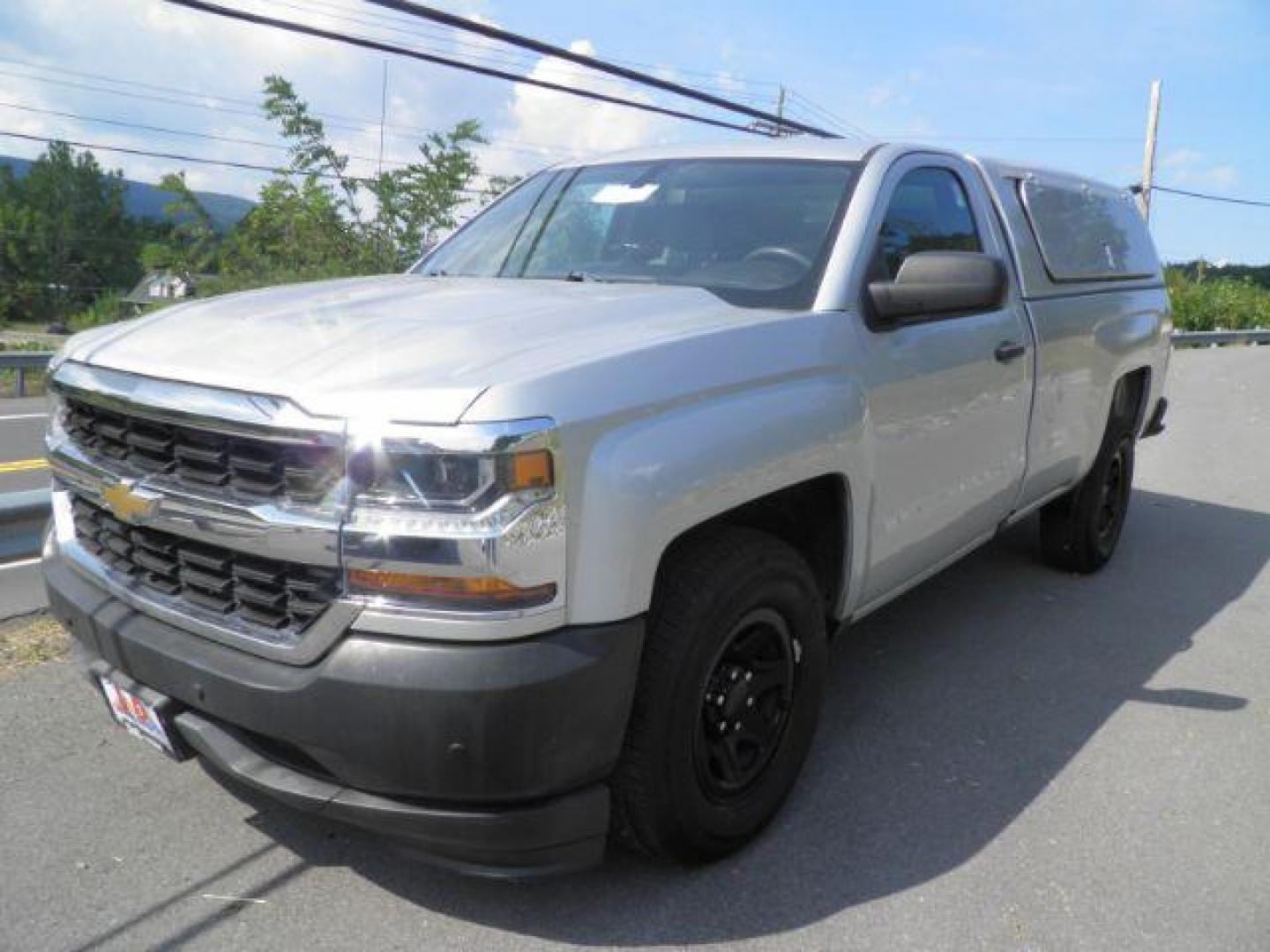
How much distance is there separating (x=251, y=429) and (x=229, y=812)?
133cm

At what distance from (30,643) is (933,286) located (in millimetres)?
3461

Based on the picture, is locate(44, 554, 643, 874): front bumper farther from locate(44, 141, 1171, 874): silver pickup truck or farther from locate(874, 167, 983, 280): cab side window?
locate(874, 167, 983, 280): cab side window

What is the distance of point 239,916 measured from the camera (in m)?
2.50

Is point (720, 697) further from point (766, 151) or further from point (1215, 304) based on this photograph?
point (1215, 304)

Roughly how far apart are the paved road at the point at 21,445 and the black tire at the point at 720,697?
22.4 ft

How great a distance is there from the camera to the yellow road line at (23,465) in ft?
29.2

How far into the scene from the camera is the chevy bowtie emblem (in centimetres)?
239

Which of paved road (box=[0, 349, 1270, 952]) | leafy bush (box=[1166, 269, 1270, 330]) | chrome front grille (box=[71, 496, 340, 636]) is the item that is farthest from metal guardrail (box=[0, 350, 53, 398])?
leafy bush (box=[1166, 269, 1270, 330])

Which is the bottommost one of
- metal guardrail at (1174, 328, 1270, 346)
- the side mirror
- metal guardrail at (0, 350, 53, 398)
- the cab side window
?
metal guardrail at (0, 350, 53, 398)

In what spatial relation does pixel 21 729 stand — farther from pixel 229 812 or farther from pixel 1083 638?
pixel 1083 638

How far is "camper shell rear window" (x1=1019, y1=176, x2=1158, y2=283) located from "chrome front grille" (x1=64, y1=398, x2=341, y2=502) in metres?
3.32

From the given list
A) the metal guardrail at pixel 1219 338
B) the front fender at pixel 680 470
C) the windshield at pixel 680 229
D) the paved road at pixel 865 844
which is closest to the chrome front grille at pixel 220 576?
the front fender at pixel 680 470

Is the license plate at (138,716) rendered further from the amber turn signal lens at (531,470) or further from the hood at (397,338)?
the amber turn signal lens at (531,470)

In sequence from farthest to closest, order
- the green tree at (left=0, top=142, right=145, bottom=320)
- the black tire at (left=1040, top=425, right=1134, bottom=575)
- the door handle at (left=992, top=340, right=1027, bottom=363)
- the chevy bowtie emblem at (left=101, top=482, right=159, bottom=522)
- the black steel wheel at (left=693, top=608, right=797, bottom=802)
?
the green tree at (left=0, top=142, right=145, bottom=320)
the black tire at (left=1040, top=425, right=1134, bottom=575)
the door handle at (left=992, top=340, right=1027, bottom=363)
the black steel wheel at (left=693, top=608, right=797, bottom=802)
the chevy bowtie emblem at (left=101, top=482, right=159, bottom=522)
